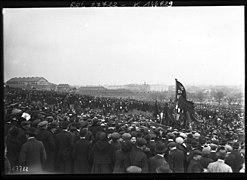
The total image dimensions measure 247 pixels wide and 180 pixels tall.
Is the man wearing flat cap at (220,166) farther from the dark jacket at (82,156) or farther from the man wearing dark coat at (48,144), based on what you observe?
the man wearing dark coat at (48,144)

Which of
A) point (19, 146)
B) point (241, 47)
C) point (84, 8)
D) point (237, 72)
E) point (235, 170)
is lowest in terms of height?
point (235, 170)

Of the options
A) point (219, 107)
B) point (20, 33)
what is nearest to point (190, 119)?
point (219, 107)

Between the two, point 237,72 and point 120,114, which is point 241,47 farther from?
point 120,114

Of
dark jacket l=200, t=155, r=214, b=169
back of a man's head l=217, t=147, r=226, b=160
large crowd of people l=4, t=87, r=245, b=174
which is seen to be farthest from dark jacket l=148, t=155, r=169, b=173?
back of a man's head l=217, t=147, r=226, b=160

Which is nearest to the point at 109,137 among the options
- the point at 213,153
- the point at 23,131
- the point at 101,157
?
the point at 101,157

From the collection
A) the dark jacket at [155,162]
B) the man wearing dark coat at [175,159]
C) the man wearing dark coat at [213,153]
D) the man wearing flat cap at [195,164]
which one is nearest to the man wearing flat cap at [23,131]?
the dark jacket at [155,162]

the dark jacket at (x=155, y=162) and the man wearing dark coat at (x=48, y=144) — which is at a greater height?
the man wearing dark coat at (x=48, y=144)

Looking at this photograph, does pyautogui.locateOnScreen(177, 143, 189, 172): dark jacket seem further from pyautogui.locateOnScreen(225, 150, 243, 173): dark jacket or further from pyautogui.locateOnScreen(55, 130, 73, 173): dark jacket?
pyautogui.locateOnScreen(55, 130, 73, 173): dark jacket

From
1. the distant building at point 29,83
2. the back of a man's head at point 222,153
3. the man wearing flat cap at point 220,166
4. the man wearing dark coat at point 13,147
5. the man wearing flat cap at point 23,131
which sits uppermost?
the distant building at point 29,83
